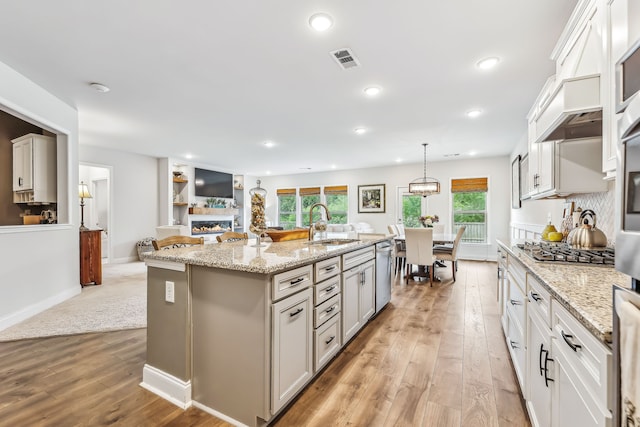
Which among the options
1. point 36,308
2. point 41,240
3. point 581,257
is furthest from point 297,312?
point 41,240

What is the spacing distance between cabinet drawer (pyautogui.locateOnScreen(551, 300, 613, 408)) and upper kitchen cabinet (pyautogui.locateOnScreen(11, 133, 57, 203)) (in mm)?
5452

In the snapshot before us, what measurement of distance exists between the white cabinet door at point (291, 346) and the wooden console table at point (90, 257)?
172 inches

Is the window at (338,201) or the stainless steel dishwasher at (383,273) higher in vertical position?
the window at (338,201)

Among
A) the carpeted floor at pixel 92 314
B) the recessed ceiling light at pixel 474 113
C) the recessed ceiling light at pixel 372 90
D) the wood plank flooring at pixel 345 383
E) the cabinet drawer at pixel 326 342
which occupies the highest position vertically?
the recessed ceiling light at pixel 372 90

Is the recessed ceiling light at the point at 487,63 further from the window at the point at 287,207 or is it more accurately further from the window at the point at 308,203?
the window at the point at 287,207

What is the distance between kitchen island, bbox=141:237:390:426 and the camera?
158 centimetres

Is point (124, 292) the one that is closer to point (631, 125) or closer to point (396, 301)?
point (396, 301)

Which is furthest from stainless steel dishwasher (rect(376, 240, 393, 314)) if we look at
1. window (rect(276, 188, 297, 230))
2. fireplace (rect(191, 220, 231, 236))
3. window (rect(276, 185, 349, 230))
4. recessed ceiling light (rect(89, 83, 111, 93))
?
window (rect(276, 188, 297, 230))

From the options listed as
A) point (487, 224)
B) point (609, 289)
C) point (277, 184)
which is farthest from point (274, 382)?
point (277, 184)

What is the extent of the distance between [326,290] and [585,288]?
143 cm

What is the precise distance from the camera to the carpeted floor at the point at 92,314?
112 inches

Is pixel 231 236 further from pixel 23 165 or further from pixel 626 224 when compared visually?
pixel 23 165

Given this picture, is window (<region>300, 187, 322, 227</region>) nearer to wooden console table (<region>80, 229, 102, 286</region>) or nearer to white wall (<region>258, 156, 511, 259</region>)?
white wall (<region>258, 156, 511, 259</region>)

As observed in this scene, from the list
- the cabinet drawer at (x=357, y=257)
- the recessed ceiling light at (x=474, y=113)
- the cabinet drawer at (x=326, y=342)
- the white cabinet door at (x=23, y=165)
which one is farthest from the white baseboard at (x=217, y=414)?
the recessed ceiling light at (x=474, y=113)
